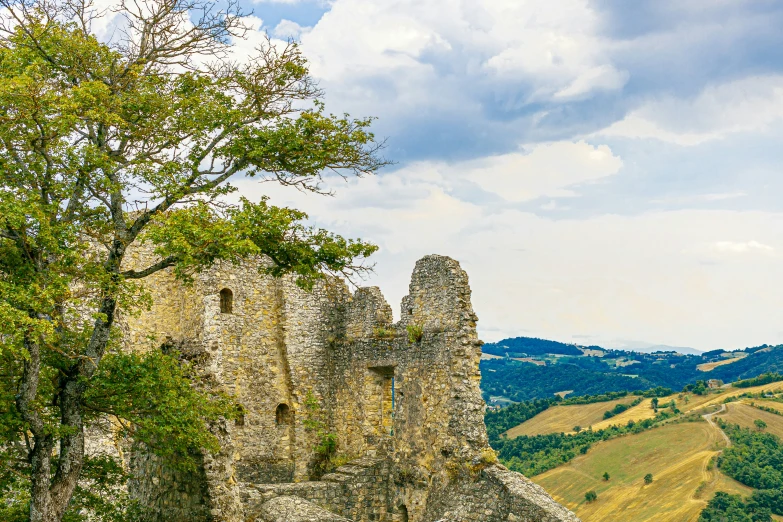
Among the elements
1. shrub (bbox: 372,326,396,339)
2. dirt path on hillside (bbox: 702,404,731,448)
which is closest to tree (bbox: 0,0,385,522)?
shrub (bbox: 372,326,396,339)

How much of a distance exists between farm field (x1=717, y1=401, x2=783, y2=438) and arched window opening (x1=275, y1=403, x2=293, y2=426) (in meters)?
38.8

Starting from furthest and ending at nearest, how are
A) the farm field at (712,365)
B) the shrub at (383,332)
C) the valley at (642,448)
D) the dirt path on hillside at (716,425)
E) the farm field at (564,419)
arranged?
1. the farm field at (712,365)
2. the farm field at (564,419)
3. the dirt path on hillside at (716,425)
4. the valley at (642,448)
5. the shrub at (383,332)

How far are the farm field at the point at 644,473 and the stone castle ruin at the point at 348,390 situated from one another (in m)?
28.9

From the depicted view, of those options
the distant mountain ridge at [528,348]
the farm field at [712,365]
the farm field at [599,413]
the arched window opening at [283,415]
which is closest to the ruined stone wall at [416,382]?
the arched window opening at [283,415]

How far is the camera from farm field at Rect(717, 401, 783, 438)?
1875 inches

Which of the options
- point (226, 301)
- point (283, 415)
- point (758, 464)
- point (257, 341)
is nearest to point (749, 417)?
point (758, 464)

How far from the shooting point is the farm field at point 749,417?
4762cm

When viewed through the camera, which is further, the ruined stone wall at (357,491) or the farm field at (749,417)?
the farm field at (749,417)

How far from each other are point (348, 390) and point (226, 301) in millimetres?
3498

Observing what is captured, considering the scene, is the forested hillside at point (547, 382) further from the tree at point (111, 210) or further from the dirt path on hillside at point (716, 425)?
the tree at point (111, 210)

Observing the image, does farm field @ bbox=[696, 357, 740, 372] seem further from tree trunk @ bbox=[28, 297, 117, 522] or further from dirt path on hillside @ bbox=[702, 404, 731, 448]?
tree trunk @ bbox=[28, 297, 117, 522]

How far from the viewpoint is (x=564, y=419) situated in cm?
5816

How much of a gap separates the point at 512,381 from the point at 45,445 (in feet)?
284

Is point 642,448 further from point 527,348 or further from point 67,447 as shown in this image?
point 527,348
